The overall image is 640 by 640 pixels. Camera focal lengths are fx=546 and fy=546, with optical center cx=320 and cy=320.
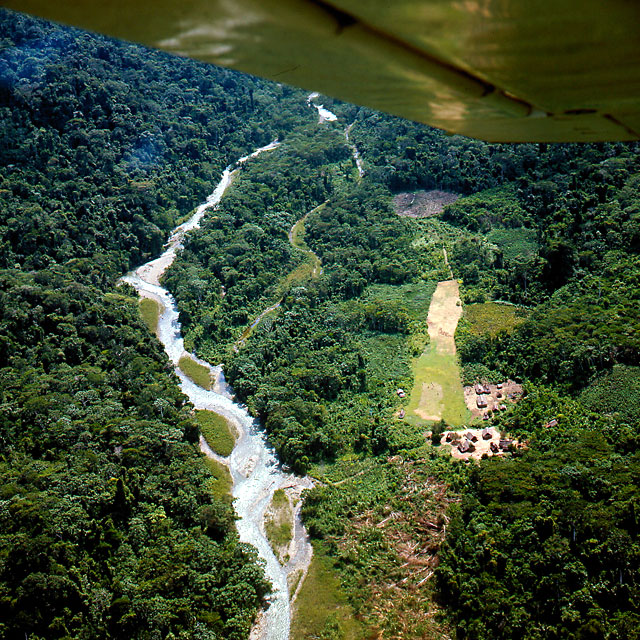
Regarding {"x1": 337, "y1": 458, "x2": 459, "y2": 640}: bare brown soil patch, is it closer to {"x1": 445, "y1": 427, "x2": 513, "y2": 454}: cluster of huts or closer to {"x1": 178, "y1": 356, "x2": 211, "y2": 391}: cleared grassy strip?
{"x1": 445, "y1": 427, "x2": 513, "y2": 454}: cluster of huts

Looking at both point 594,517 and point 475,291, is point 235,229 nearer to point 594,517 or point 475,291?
point 475,291

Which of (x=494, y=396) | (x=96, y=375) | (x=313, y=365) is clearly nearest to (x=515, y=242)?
(x=494, y=396)

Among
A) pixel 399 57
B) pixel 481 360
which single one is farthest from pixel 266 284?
pixel 399 57

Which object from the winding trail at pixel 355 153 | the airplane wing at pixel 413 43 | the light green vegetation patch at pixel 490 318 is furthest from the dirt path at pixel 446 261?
the airplane wing at pixel 413 43

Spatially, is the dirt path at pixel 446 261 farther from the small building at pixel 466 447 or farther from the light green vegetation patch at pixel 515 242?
the small building at pixel 466 447

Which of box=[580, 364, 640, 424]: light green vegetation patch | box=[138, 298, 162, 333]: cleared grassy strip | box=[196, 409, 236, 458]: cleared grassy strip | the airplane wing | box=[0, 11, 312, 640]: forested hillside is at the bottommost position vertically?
box=[138, 298, 162, 333]: cleared grassy strip

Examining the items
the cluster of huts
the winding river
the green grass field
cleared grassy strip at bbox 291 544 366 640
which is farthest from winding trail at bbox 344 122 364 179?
cleared grassy strip at bbox 291 544 366 640

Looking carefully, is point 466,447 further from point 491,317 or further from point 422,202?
point 422,202
